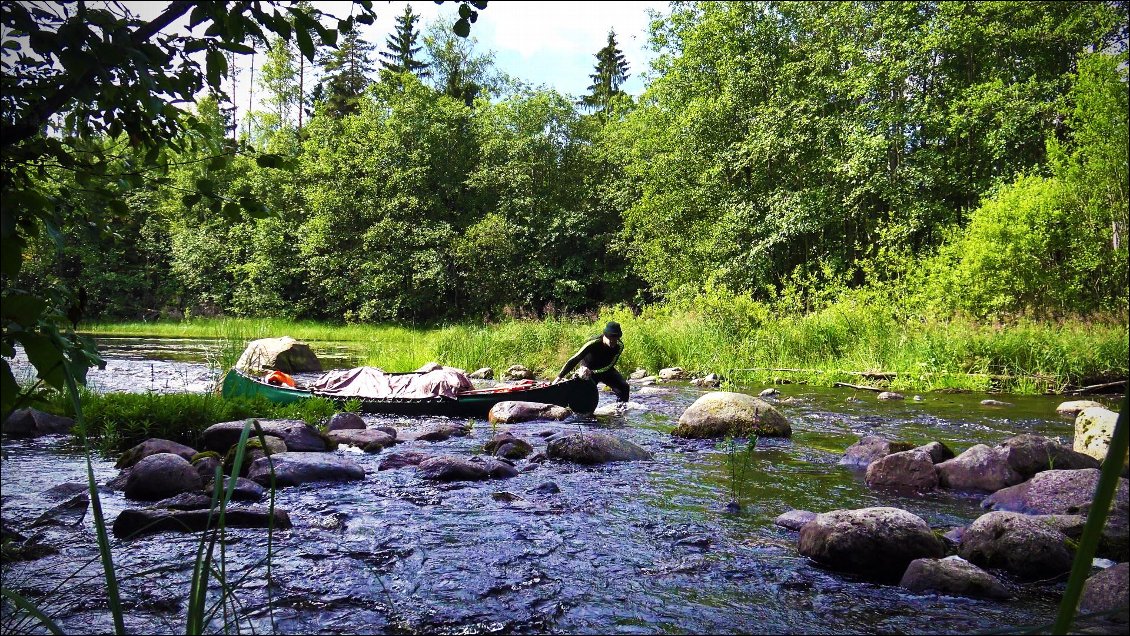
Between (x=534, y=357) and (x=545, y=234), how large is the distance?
749 inches

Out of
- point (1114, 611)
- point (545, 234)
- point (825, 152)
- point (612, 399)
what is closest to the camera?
point (1114, 611)

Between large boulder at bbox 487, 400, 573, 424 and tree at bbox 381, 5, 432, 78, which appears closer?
large boulder at bbox 487, 400, 573, 424

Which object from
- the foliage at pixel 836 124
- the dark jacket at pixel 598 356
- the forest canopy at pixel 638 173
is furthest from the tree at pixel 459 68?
the dark jacket at pixel 598 356

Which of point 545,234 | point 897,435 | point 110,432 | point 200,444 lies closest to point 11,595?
point 200,444

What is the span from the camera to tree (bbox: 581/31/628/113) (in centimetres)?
5628

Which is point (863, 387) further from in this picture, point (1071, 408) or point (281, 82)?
point (281, 82)

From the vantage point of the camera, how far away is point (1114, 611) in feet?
2.59

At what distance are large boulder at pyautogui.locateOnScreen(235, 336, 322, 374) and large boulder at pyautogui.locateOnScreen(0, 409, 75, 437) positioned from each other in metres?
9.75

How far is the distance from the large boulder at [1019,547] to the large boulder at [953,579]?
0.27m

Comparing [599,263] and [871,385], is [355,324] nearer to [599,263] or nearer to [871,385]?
[599,263]

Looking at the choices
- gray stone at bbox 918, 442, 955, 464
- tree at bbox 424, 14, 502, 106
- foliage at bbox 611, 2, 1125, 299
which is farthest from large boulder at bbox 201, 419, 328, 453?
tree at bbox 424, 14, 502, 106

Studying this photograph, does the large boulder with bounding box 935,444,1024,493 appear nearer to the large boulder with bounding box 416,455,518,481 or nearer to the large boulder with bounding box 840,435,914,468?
the large boulder with bounding box 840,435,914,468

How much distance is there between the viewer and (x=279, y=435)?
28.8ft

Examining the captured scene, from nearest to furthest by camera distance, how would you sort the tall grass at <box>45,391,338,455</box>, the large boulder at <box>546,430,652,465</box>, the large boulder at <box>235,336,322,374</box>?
the large boulder at <box>546,430,652,465</box> < the tall grass at <box>45,391,338,455</box> < the large boulder at <box>235,336,322,374</box>
